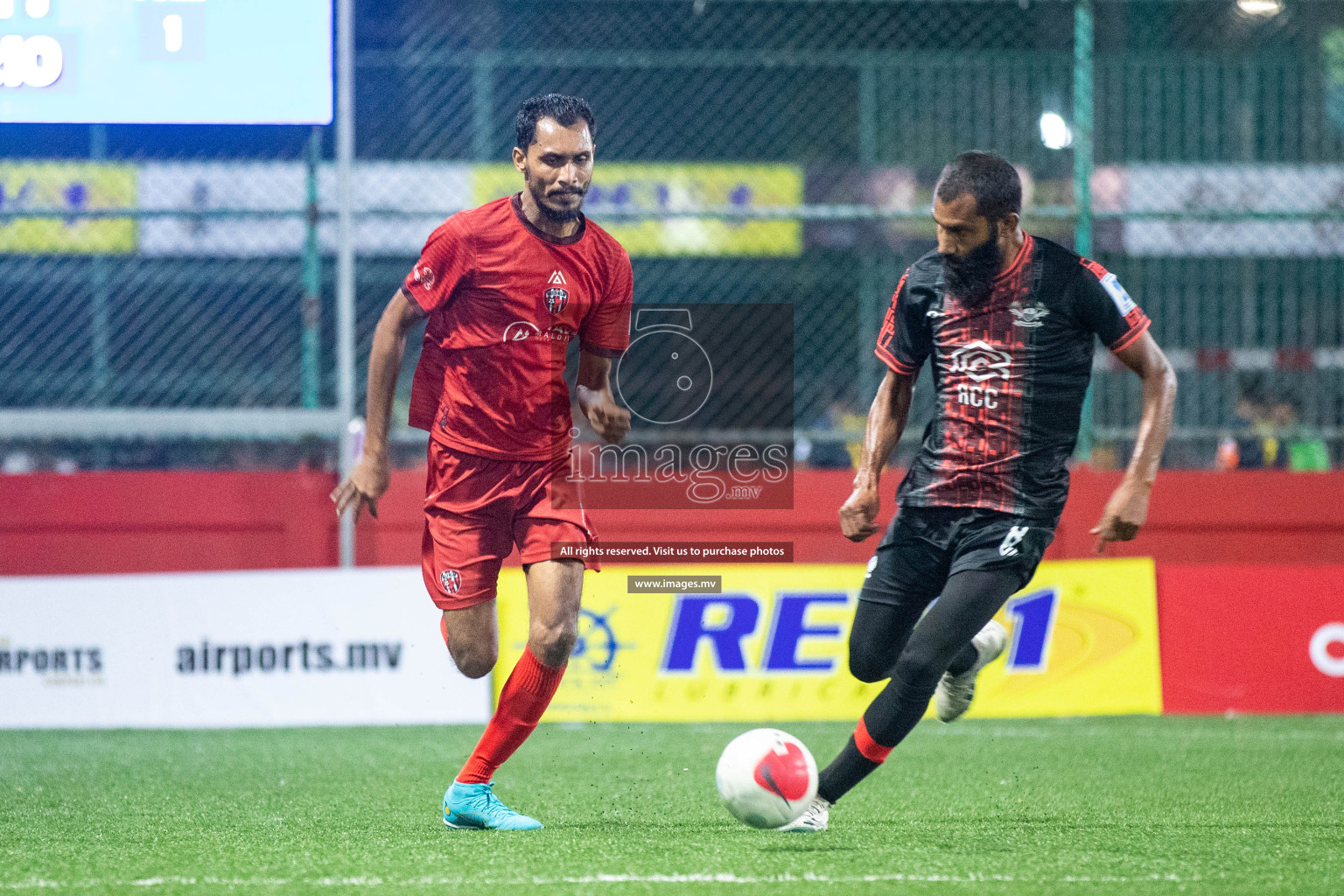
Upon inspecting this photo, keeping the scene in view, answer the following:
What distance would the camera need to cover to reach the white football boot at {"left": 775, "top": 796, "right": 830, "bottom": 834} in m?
4.72

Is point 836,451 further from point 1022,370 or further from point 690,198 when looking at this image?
point 1022,370

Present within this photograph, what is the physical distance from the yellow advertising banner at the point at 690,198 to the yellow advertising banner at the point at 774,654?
293 centimetres

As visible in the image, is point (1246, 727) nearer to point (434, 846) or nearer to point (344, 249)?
point (434, 846)

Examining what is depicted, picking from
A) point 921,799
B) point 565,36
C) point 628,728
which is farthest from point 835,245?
point 921,799

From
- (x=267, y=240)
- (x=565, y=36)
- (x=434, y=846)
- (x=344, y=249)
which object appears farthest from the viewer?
(x=565, y=36)

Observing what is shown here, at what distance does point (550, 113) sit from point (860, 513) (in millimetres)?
1625

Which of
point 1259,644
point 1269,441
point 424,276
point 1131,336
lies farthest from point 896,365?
point 1269,441

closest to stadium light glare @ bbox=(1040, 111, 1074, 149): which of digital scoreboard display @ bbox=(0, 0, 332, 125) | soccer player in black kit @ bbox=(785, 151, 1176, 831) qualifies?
digital scoreboard display @ bbox=(0, 0, 332, 125)

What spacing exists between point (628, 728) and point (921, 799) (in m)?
2.80

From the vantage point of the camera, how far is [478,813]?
495 cm

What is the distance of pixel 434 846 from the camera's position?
4.57m

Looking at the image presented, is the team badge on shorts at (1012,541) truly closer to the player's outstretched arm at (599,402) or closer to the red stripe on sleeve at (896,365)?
the red stripe on sleeve at (896,365)

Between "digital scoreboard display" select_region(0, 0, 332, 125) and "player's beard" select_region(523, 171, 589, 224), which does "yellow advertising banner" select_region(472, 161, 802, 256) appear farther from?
"player's beard" select_region(523, 171, 589, 224)

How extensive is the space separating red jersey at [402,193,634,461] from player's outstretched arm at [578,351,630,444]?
0.34 ft
